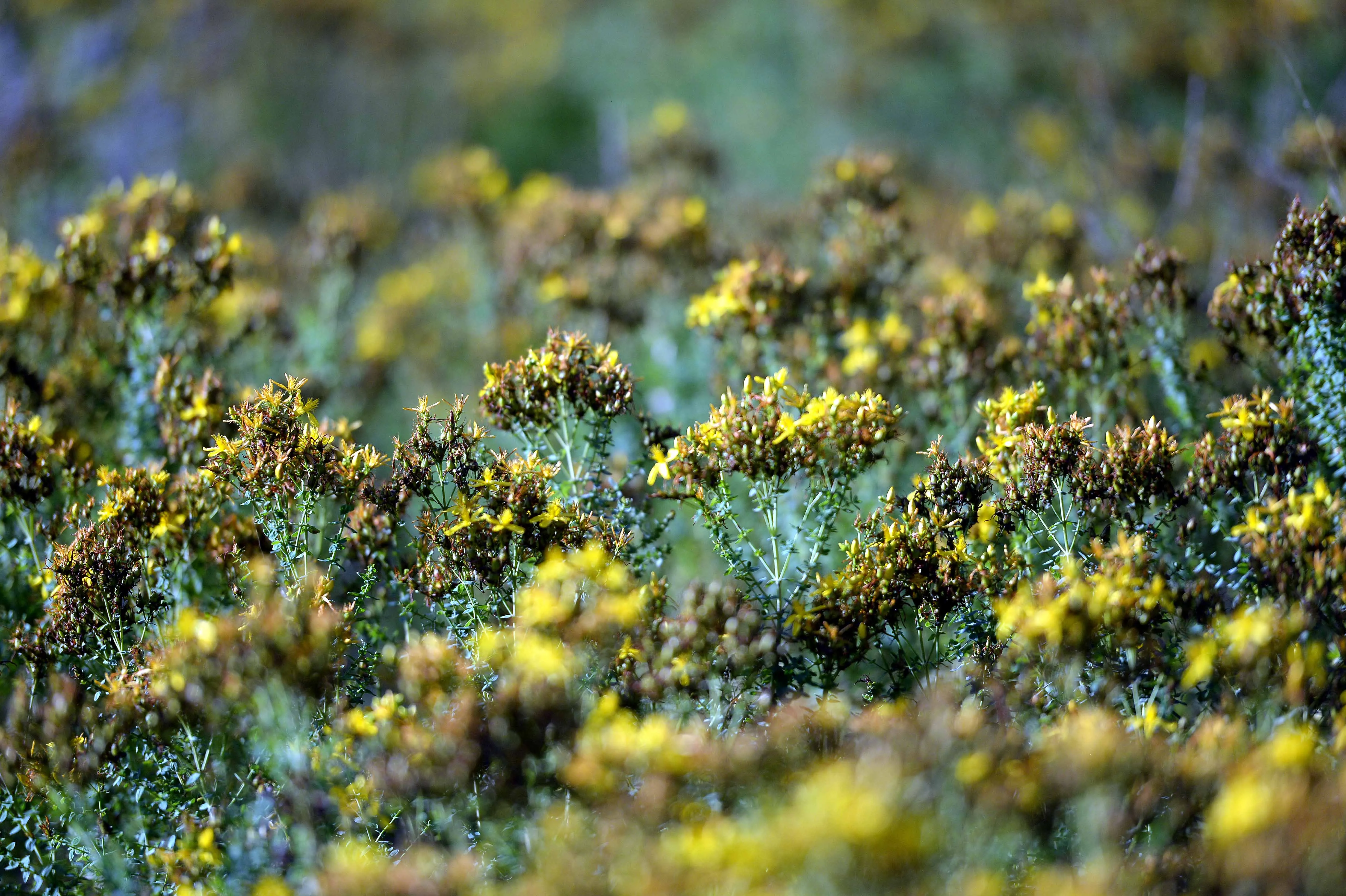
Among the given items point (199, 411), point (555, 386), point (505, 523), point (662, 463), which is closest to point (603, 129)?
point (199, 411)

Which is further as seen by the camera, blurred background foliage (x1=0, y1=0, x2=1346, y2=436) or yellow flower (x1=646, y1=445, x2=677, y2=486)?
blurred background foliage (x1=0, y1=0, x2=1346, y2=436)

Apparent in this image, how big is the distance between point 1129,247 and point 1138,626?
9.87 feet

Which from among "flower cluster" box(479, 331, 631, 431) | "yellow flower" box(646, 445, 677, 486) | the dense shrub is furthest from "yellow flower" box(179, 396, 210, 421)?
"yellow flower" box(646, 445, 677, 486)

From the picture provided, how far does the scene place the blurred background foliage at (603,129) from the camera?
470 centimetres

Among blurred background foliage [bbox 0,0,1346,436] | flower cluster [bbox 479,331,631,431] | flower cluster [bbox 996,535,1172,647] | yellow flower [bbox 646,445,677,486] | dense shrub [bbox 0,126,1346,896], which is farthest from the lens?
blurred background foliage [bbox 0,0,1346,436]

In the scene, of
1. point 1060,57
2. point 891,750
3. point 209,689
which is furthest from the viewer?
point 1060,57

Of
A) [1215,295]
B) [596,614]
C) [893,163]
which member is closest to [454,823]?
[596,614]

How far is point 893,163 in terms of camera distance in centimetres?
455

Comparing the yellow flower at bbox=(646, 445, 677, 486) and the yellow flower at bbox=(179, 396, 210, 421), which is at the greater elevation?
the yellow flower at bbox=(179, 396, 210, 421)

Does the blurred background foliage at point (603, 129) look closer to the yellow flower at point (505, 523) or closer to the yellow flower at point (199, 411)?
the yellow flower at point (199, 411)

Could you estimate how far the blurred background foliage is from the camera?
4695 mm

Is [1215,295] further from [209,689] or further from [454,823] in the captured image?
[209,689]

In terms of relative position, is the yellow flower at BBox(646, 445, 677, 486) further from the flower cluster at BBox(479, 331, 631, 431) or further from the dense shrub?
the flower cluster at BBox(479, 331, 631, 431)

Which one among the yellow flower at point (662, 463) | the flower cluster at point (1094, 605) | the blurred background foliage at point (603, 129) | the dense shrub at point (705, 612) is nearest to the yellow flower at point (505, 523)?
the dense shrub at point (705, 612)
